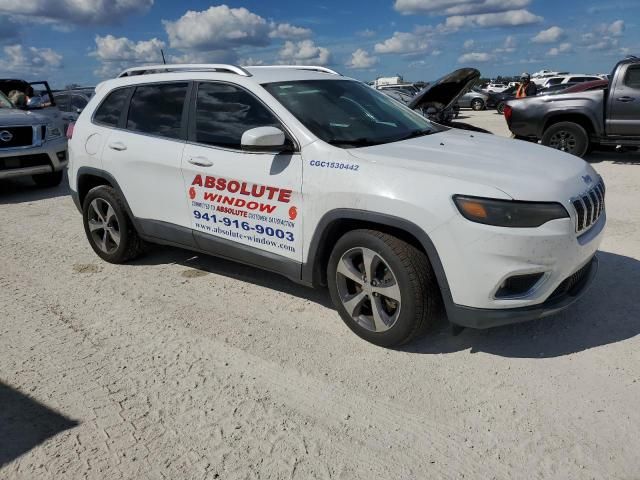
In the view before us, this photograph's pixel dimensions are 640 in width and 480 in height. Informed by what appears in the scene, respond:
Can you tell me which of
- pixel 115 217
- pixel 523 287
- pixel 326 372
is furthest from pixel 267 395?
pixel 115 217

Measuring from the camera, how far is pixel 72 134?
512 cm

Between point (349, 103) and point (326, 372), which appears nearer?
point (326, 372)

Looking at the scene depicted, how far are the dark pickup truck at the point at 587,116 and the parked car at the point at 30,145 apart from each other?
8346 millimetres

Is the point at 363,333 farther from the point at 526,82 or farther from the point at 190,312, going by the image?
the point at 526,82

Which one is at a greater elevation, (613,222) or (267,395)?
(613,222)

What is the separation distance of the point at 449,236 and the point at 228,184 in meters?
1.69

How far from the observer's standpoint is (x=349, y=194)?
126 inches

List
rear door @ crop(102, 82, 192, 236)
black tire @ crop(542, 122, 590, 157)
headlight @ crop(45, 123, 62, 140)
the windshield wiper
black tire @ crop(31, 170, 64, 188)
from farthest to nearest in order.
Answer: black tire @ crop(542, 122, 590, 157)
black tire @ crop(31, 170, 64, 188)
headlight @ crop(45, 123, 62, 140)
rear door @ crop(102, 82, 192, 236)
the windshield wiper

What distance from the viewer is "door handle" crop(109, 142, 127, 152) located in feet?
14.9

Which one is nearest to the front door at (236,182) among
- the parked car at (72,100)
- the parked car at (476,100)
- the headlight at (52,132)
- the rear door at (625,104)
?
the headlight at (52,132)

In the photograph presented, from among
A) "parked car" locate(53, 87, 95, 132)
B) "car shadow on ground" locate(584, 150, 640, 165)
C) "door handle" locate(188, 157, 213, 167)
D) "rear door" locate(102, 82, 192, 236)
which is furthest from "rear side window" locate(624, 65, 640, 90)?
"parked car" locate(53, 87, 95, 132)

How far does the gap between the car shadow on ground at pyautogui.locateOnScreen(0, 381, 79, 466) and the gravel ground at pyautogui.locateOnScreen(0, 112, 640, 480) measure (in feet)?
0.03

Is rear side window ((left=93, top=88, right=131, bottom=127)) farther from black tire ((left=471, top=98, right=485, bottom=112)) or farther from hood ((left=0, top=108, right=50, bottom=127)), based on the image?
black tire ((left=471, top=98, right=485, bottom=112))

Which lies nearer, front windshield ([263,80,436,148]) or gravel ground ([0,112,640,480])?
gravel ground ([0,112,640,480])
